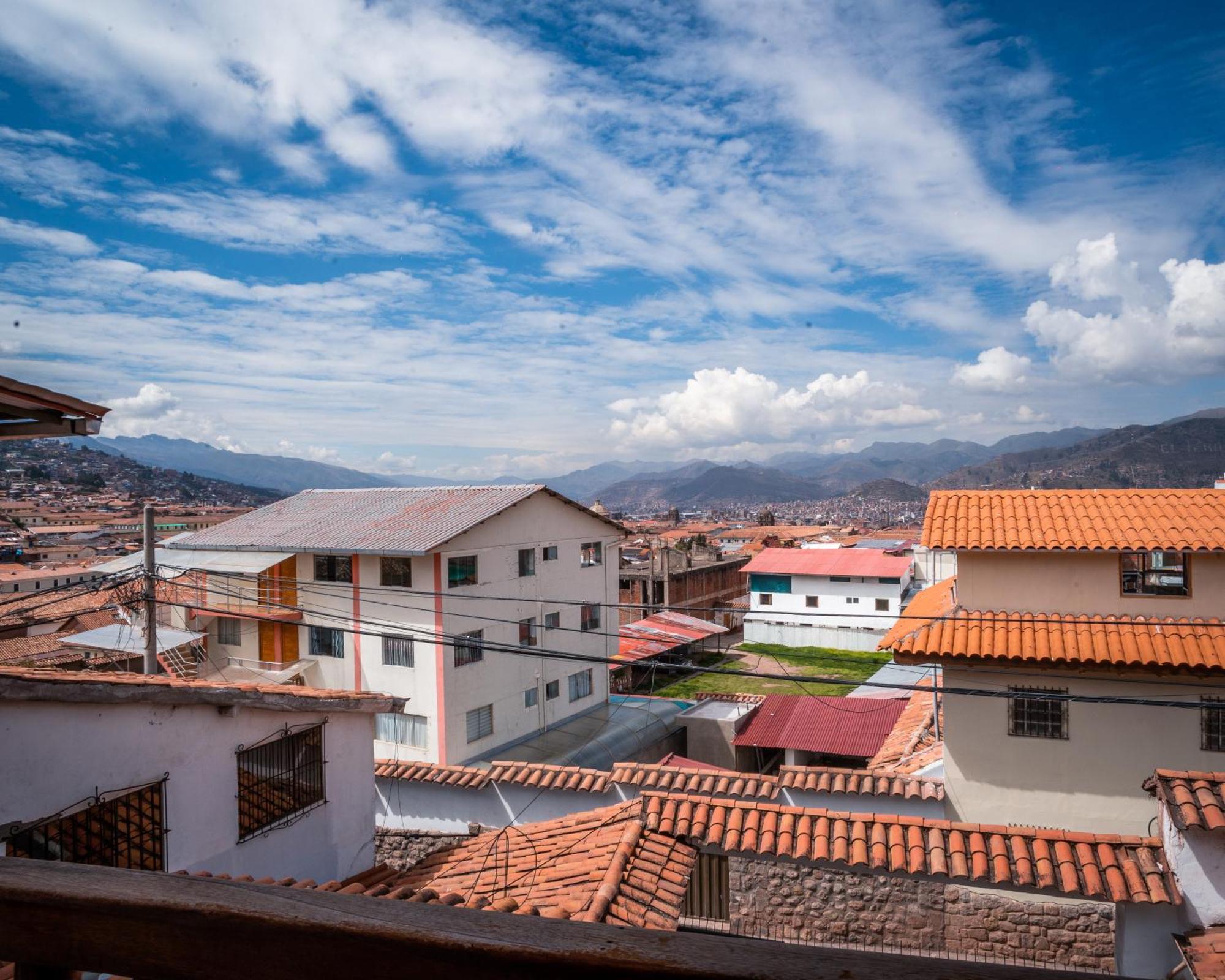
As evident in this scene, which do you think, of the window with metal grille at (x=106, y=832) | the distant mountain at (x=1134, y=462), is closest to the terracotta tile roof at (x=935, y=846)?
the window with metal grille at (x=106, y=832)

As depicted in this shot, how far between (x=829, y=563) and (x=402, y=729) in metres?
27.8

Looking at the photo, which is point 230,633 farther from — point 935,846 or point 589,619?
point 935,846

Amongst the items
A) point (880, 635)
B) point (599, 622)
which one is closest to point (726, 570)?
point (880, 635)

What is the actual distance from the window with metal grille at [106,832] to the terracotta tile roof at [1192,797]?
363 inches

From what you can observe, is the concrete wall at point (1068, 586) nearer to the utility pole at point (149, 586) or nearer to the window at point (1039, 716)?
the window at point (1039, 716)

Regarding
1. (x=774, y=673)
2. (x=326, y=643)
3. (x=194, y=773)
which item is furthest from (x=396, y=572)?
(x=774, y=673)

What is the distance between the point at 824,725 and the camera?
20953 millimetres

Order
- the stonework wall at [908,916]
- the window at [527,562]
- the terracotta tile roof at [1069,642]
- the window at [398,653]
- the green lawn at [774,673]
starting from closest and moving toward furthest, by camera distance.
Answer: the stonework wall at [908,916], the terracotta tile roof at [1069,642], the window at [398,653], the window at [527,562], the green lawn at [774,673]

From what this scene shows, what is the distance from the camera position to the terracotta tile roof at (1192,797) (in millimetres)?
7230

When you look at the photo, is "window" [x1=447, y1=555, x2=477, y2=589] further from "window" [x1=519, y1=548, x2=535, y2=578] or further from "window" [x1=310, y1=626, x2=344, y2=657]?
"window" [x1=310, y1=626, x2=344, y2=657]

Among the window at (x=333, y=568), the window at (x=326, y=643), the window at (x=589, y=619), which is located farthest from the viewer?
the window at (x=589, y=619)

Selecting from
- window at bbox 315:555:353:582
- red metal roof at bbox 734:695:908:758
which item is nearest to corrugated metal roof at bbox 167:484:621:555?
window at bbox 315:555:353:582

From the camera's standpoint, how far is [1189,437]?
88.2m

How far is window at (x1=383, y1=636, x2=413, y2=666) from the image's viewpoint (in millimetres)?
20266
